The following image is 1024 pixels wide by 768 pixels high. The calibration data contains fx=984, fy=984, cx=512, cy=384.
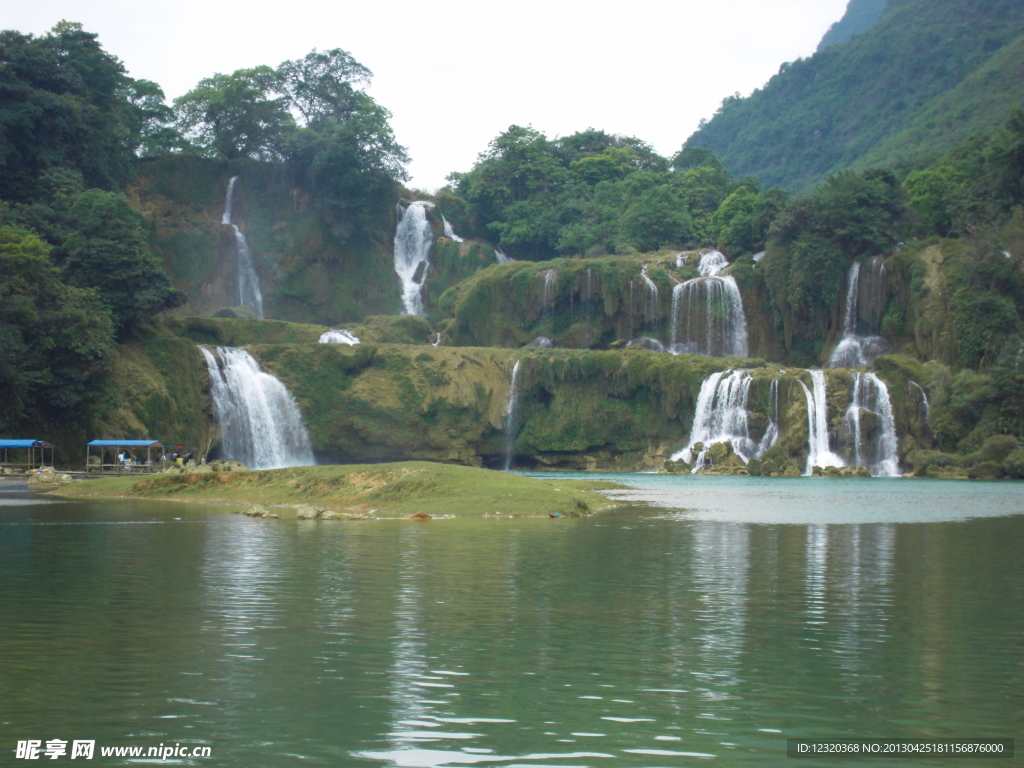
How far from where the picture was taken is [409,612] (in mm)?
11656

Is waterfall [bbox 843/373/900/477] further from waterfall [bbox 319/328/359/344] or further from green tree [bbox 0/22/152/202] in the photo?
green tree [bbox 0/22/152/202]

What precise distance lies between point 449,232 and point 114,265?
142 ft

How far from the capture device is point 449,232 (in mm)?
93188

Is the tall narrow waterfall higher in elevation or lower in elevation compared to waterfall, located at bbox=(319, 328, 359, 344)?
higher

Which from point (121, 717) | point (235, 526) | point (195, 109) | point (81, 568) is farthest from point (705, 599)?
point (195, 109)

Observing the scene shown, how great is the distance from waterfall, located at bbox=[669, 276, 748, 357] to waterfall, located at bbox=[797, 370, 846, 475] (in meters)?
14.5

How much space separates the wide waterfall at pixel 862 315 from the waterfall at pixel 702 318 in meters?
7.25

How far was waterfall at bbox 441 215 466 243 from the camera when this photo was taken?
9206 cm

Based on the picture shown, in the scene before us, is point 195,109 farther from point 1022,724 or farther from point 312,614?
point 1022,724

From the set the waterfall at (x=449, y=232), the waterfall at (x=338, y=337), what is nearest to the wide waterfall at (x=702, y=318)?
the waterfall at (x=338, y=337)

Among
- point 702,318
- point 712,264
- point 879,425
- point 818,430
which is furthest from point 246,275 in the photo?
point 879,425

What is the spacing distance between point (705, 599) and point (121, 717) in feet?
25.4

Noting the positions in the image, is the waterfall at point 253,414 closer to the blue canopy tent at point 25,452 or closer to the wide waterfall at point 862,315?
the blue canopy tent at point 25,452

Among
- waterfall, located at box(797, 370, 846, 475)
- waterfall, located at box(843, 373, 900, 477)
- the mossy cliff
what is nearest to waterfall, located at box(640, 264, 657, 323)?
waterfall, located at box(797, 370, 846, 475)
